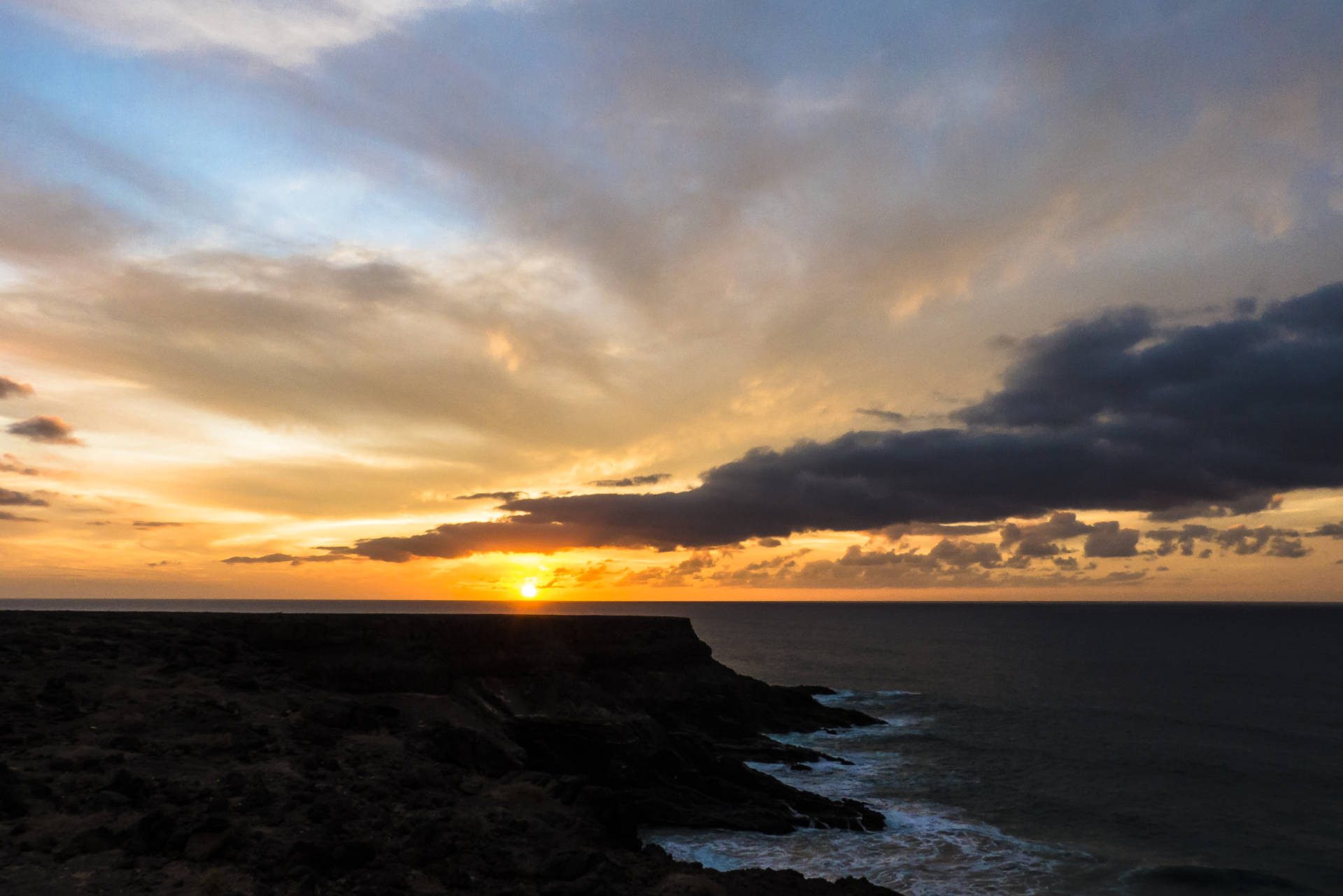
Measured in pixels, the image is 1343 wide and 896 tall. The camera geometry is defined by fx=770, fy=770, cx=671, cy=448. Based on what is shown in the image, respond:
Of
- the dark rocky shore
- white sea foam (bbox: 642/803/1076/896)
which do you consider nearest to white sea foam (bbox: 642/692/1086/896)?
white sea foam (bbox: 642/803/1076/896)

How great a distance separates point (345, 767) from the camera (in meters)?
25.1

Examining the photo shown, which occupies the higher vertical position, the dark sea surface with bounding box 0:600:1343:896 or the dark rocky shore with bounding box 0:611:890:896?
the dark rocky shore with bounding box 0:611:890:896

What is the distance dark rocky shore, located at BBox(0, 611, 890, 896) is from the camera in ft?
59.5

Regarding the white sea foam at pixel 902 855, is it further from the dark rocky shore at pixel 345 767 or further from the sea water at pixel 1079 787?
the dark rocky shore at pixel 345 767

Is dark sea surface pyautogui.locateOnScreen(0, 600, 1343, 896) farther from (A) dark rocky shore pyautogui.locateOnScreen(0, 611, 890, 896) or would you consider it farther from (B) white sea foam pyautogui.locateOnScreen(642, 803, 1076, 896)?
(A) dark rocky shore pyautogui.locateOnScreen(0, 611, 890, 896)

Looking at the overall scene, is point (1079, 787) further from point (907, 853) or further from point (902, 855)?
point (902, 855)

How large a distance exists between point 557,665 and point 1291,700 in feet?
258

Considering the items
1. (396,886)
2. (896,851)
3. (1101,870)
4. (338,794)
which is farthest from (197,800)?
(1101,870)

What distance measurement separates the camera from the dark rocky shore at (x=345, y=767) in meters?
18.1

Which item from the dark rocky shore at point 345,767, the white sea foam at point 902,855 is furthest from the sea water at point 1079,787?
the dark rocky shore at point 345,767

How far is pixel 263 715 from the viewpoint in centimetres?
2859

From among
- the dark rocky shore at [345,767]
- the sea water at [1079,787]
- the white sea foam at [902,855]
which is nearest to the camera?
the dark rocky shore at [345,767]

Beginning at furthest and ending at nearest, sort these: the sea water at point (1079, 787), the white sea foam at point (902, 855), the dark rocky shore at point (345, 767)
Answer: the sea water at point (1079, 787), the white sea foam at point (902, 855), the dark rocky shore at point (345, 767)

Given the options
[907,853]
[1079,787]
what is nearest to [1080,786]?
[1079,787]
